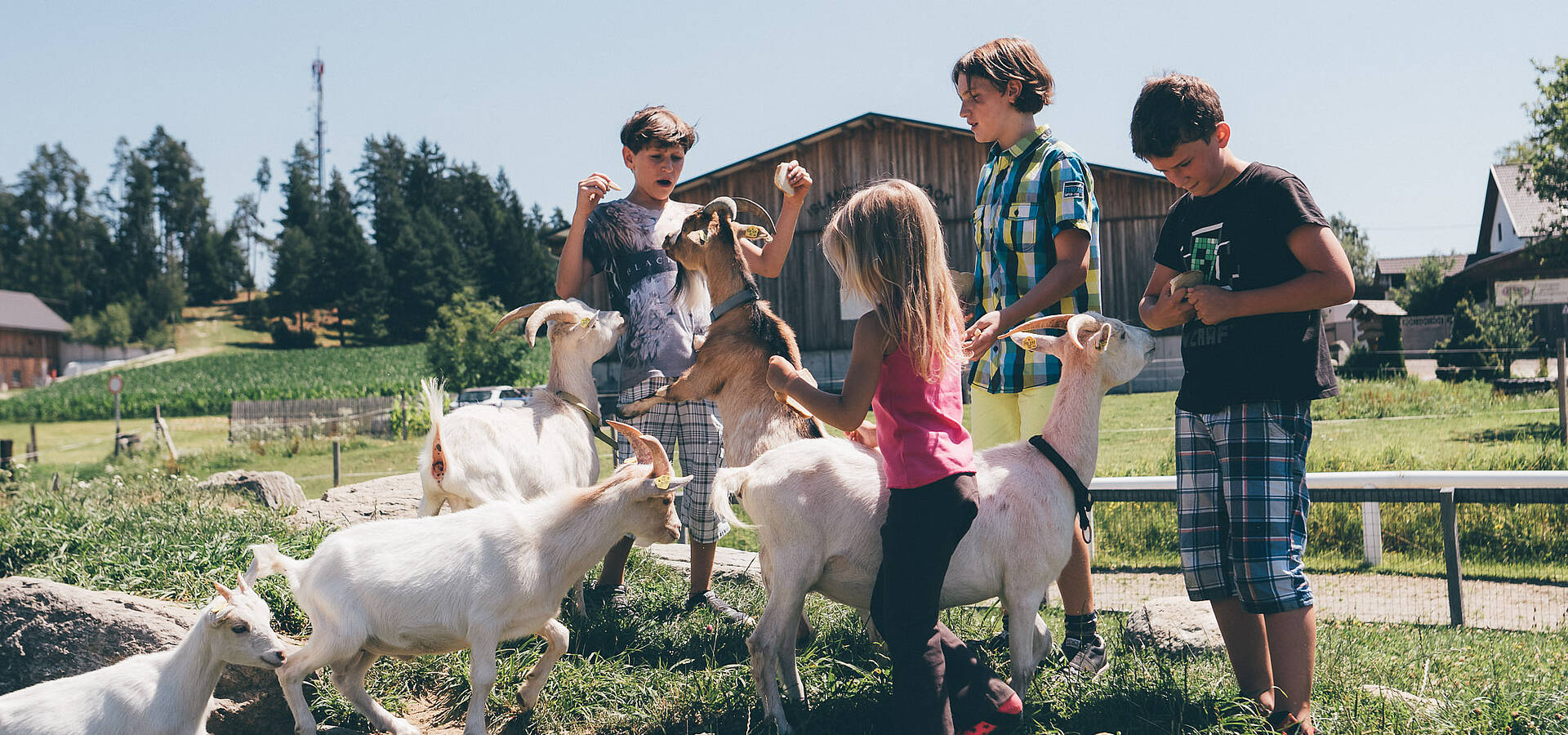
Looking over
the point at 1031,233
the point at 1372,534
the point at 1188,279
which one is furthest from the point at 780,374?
the point at 1372,534

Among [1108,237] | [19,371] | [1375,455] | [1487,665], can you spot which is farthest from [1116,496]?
[19,371]

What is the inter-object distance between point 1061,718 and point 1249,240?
1852 millimetres

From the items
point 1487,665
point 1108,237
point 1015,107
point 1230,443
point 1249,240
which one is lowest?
point 1487,665

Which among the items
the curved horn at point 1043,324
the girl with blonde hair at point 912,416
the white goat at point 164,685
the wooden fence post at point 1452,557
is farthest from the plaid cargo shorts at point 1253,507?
the white goat at point 164,685

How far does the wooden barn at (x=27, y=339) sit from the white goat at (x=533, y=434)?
90.8 metres

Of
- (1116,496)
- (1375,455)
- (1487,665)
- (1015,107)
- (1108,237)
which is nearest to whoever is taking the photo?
(1015,107)

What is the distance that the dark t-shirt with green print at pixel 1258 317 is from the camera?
3170 mm

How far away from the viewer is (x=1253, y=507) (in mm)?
3182

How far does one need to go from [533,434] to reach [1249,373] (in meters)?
3.04

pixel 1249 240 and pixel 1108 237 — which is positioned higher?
pixel 1108 237

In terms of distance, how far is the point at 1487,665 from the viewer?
14.0 feet

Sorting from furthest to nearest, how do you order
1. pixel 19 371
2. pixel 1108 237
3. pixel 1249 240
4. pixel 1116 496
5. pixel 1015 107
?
1. pixel 19 371
2. pixel 1108 237
3. pixel 1116 496
4. pixel 1015 107
5. pixel 1249 240

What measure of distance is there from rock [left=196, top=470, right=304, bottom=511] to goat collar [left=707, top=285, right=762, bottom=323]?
22.6 ft

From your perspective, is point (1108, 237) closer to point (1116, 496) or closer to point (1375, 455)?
point (1375, 455)
